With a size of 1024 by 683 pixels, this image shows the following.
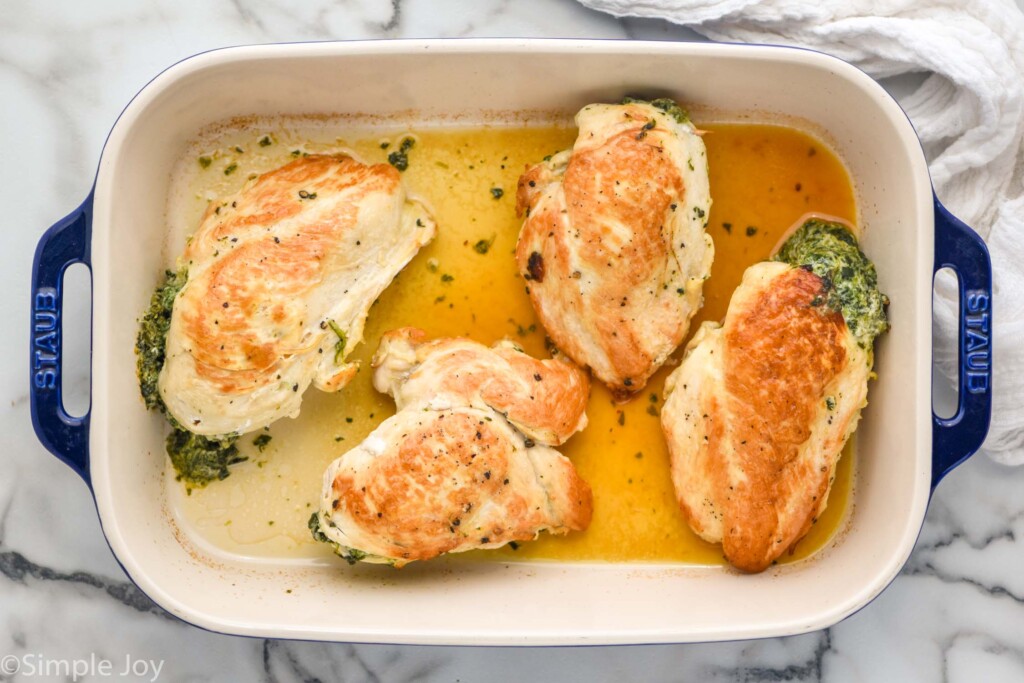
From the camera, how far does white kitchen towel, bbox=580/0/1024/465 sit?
8.45ft

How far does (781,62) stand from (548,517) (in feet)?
4.89

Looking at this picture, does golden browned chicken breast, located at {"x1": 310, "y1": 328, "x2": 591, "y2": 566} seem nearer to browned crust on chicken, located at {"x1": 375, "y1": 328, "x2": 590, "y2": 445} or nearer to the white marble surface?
browned crust on chicken, located at {"x1": 375, "y1": 328, "x2": 590, "y2": 445}

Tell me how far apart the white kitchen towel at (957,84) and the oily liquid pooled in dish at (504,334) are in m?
0.30

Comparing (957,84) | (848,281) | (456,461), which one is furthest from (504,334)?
(957,84)

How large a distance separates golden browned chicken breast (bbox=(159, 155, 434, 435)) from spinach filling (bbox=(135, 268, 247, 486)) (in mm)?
63

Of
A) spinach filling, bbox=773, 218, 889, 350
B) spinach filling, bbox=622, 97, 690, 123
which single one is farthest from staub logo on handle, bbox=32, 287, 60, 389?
spinach filling, bbox=773, 218, 889, 350

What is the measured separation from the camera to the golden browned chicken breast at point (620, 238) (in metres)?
2.51

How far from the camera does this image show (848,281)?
2.53 m

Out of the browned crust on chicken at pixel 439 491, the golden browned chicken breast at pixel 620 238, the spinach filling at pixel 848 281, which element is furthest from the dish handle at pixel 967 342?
the browned crust on chicken at pixel 439 491

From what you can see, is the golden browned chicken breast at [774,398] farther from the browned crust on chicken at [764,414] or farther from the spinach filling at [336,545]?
the spinach filling at [336,545]

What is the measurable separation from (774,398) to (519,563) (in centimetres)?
95

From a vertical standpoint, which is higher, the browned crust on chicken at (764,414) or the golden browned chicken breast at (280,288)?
the golden browned chicken breast at (280,288)

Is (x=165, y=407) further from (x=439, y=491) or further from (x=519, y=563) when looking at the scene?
(x=519, y=563)

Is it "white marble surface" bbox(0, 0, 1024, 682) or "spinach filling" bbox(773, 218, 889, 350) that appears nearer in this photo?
"spinach filling" bbox(773, 218, 889, 350)
